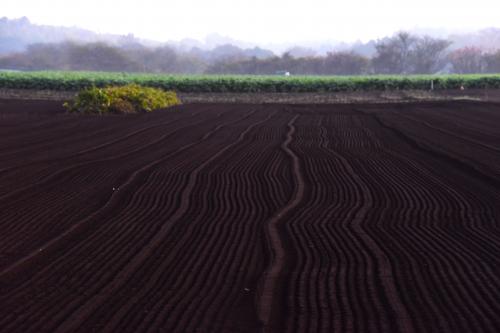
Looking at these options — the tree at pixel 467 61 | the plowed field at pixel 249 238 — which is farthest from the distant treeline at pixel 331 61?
the plowed field at pixel 249 238

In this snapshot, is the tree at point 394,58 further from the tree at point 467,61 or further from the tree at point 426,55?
the tree at point 467,61

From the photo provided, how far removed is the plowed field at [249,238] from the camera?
17.9ft

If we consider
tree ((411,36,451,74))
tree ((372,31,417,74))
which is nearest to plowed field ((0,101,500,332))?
tree ((372,31,417,74))

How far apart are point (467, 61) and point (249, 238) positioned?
113260 millimetres

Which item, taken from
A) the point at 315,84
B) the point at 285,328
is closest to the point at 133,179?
the point at 285,328

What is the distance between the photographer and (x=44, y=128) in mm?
21531

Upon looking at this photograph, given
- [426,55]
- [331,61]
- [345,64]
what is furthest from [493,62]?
[331,61]

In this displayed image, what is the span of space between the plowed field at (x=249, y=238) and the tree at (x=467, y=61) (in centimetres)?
10195

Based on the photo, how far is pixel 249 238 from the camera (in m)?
7.89

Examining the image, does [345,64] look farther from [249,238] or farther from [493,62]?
[249,238]

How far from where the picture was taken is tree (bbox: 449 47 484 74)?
11319cm

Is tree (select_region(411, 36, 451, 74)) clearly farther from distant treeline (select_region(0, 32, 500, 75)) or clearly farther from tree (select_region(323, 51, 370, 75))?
tree (select_region(323, 51, 370, 75))

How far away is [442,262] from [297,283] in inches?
64.4

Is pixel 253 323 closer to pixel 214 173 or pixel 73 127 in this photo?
pixel 214 173
